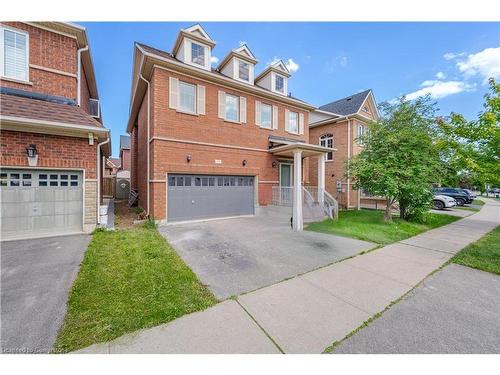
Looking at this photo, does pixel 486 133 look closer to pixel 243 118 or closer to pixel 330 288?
pixel 330 288

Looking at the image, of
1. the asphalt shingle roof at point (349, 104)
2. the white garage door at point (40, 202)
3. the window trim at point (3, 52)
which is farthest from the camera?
the asphalt shingle roof at point (349, 104)

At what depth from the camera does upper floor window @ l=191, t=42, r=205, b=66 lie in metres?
9.99

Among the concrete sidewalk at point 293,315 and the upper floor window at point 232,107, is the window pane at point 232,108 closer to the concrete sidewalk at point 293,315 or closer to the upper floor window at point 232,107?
the upper floor window at point 232,107

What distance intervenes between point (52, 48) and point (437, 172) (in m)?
16.0

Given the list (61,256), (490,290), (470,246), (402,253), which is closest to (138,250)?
(61,256)

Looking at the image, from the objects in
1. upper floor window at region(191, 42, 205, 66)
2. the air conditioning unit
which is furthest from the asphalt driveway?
the air conditioning unit

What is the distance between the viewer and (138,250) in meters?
5.58

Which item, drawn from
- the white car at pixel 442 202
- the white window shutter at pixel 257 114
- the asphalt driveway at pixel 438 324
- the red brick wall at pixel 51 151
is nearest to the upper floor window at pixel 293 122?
the white window shutter at pixel 257 114

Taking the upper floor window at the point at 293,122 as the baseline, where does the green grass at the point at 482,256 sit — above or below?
below

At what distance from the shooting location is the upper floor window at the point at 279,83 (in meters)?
13.0

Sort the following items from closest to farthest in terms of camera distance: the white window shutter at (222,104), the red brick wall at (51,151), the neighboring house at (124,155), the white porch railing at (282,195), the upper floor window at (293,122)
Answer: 1. the red brick wall at (51,151)
2. the white window shutter at (222,104)
3. the white porch railing at (282,195)
4. the upper floor window at (293,122)
5. the neighboring house at (124,155)

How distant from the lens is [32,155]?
6.22 meters

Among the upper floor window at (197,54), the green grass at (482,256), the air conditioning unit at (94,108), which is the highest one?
the upper floor window at (197,54)

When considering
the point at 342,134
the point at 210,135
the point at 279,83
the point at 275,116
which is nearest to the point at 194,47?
the point at 210,135
